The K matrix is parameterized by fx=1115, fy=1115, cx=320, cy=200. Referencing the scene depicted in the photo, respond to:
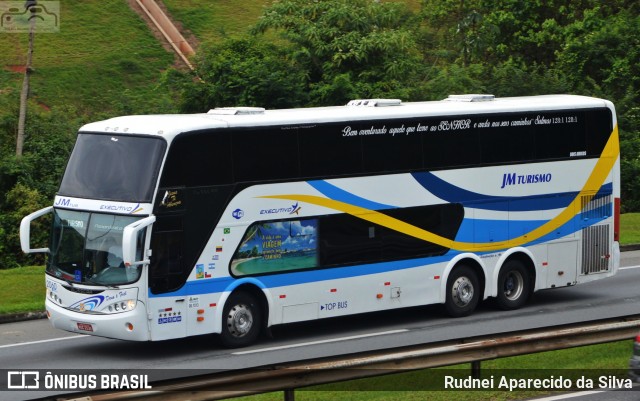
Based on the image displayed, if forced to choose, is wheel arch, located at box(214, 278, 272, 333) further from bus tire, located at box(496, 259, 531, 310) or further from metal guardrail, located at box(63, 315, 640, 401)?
metal guardrail, located at box(63, 315, 640, 401)

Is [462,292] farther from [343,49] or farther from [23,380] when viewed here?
[343,49]

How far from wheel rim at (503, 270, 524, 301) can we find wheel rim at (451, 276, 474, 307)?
103cm

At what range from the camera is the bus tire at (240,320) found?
17.0 meters

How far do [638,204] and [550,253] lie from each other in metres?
17.2

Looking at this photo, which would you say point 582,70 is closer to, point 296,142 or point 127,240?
point 296,142

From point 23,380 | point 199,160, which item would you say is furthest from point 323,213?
point 23,380

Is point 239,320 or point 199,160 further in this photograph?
point 239,320

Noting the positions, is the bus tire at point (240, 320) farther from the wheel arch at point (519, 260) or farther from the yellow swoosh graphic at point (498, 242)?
the wheel arch at point (519, 260)

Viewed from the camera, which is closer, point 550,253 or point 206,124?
point 206,124

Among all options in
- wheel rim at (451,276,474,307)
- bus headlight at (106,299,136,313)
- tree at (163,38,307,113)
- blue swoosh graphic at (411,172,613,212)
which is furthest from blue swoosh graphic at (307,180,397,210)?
tree at (163,38,307,113)

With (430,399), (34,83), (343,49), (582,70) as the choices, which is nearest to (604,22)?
(582,70)

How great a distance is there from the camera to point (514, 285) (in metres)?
20.6

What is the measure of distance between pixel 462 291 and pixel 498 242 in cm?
119

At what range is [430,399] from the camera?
40.0 feet
